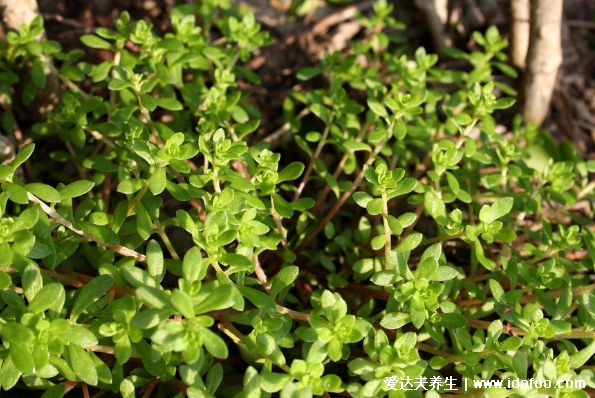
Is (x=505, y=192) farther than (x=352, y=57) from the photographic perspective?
No

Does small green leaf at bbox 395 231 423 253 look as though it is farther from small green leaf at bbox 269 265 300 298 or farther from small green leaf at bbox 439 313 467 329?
small green leaf at bbox 269 265 300 298

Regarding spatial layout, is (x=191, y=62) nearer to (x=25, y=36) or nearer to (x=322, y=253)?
(x=25, y=36)

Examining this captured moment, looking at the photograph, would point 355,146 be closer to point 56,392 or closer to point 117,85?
point 117,85

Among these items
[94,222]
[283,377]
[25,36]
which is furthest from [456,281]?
[25,36]

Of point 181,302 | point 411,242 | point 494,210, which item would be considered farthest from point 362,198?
point 181,302

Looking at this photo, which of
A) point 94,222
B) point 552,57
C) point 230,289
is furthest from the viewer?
point 552,57

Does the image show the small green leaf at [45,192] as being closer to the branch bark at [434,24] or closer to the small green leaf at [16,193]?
the small green leaf at [16,193]

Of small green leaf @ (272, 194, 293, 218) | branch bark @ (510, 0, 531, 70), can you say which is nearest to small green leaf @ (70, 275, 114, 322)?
small green leaf @ (272, 194, 293, 218)
